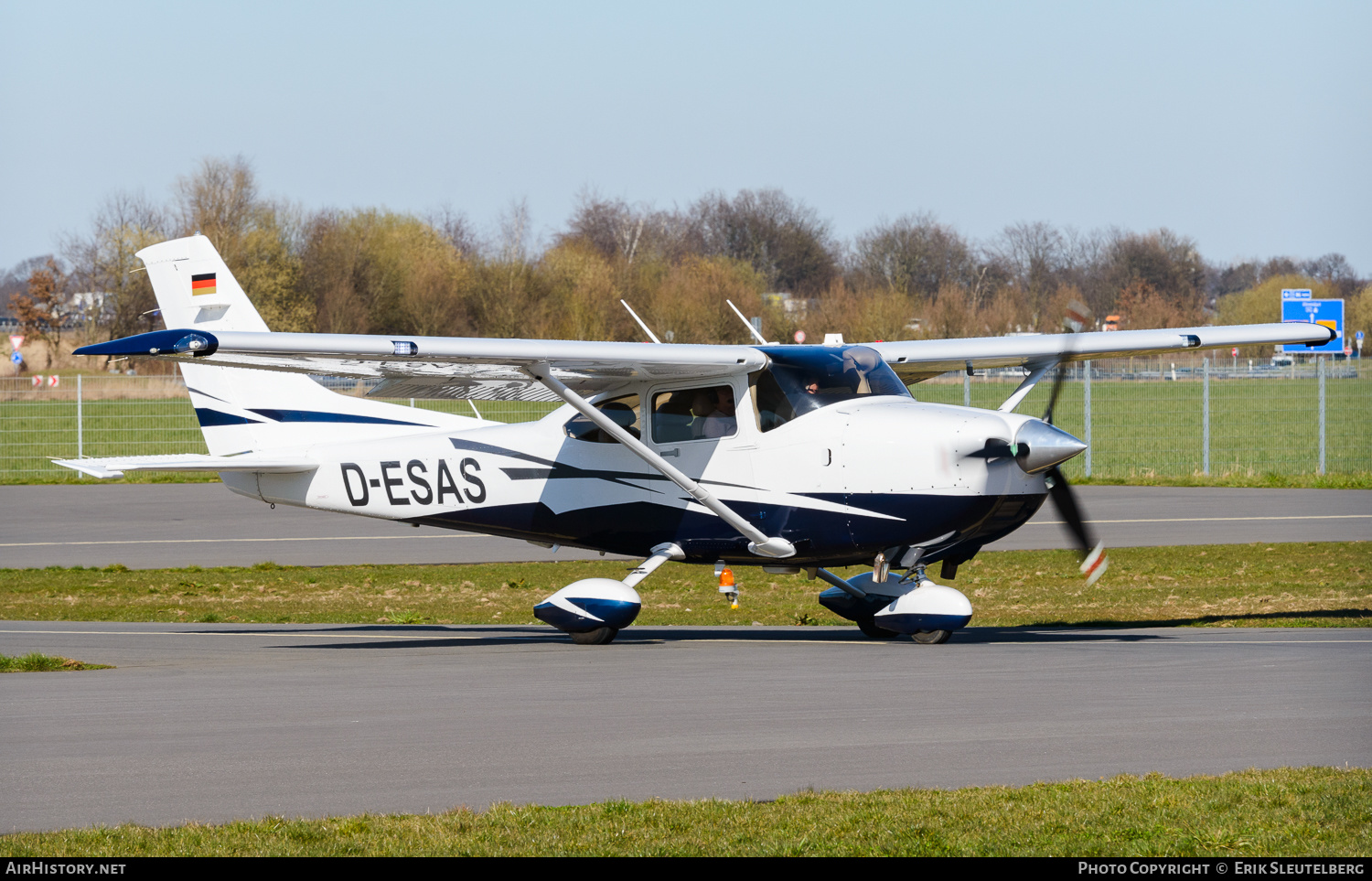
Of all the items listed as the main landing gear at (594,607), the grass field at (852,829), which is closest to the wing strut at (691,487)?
the main landing gear at (594,607)

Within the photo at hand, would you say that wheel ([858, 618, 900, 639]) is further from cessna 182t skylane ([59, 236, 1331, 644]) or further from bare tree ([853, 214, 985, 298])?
bare tree ([853, 214, 985, 298])

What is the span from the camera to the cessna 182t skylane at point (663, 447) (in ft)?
40.1

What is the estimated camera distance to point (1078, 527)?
1248 cm

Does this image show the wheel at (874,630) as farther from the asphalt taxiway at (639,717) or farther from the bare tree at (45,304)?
the bare tree at (45,304)

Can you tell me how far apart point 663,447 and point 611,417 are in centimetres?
59

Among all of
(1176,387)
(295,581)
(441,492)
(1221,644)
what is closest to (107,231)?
(1176,387)

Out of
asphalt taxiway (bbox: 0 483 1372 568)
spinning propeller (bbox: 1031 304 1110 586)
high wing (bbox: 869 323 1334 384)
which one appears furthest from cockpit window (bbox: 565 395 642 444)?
asphalt taxiway (bbox: 0 483 1372 568)

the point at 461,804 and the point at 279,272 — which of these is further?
the point at 279,272

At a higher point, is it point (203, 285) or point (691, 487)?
point (203, 285)

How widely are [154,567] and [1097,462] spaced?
22.5 metres

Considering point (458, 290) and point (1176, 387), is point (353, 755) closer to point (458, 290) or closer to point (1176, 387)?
point (1176, 387)

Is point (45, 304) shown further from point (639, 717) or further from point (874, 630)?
point (639, 717)

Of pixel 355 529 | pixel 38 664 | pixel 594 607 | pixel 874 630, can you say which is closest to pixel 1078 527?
pixel 874 630
